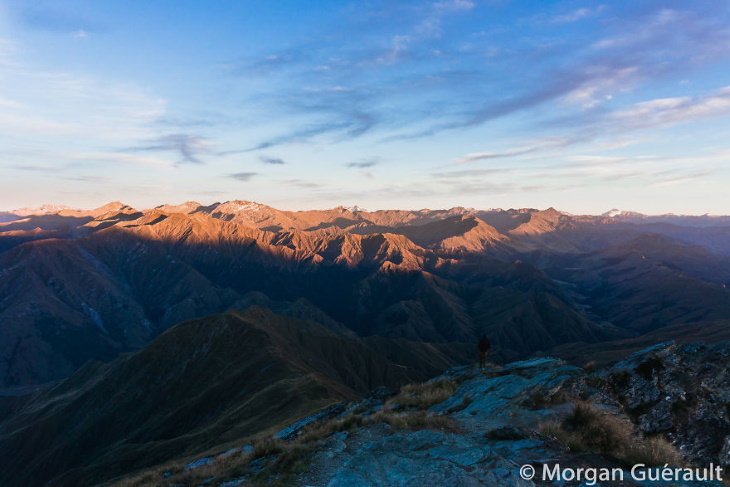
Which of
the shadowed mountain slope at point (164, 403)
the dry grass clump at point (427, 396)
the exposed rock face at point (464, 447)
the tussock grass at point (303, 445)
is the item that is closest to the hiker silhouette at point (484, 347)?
the dry grass clump at point (427, 396)

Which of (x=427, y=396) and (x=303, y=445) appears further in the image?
(x=427, y=396)

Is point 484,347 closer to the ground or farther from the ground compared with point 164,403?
farther from the ground

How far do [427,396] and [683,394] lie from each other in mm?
10179

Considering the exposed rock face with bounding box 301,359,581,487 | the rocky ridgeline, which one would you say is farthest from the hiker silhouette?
the rocky ridgeline

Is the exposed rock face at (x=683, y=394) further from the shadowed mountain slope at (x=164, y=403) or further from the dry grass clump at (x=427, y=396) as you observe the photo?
the shadowed mountain slope at (x=164, y=403)

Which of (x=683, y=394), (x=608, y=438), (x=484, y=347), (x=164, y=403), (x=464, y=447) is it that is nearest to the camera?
(x=608, y=438)

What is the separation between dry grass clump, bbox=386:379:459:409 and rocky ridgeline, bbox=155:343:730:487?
1958mm

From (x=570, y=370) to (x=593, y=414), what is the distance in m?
4.33

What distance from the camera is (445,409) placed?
17.4 meters

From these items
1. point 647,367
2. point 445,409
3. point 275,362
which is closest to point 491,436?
point 445,409

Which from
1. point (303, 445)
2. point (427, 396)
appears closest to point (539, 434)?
point (303, 445)

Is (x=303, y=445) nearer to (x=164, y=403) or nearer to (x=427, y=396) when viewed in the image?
(x=427, y=396)

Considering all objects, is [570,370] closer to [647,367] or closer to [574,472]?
[647,367]

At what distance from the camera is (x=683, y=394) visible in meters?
13.0
